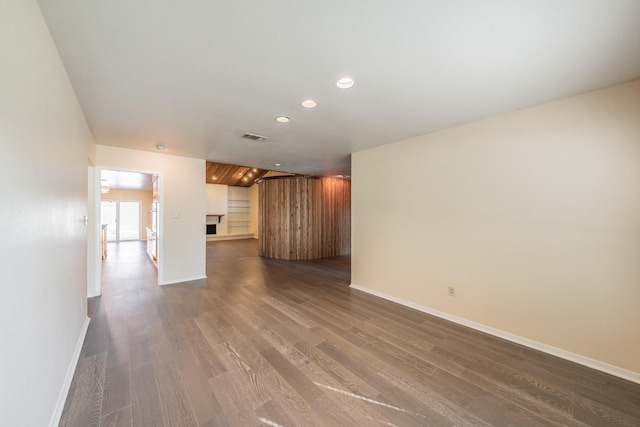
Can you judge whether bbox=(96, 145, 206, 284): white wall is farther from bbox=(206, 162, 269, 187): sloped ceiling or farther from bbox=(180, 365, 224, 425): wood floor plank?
bbox=(206, 162, 269, 187): sloped ceiling

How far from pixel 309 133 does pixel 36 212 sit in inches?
102

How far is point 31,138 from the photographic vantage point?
46.5 inches

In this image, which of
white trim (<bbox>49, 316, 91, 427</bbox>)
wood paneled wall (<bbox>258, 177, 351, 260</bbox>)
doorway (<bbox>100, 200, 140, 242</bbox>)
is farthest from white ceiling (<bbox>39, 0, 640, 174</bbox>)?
doorway (<bbox>100, 200, 140, 242</bbox>)

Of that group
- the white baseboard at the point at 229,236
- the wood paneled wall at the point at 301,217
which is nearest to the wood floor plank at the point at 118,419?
the wood paneled wall at the point at 301,217

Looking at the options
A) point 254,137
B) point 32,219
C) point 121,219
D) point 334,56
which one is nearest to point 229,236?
point 121,219

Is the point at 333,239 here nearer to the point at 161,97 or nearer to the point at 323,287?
the point at 323,287

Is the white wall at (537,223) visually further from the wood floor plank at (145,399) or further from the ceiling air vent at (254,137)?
the wood floor plank at (145,399)

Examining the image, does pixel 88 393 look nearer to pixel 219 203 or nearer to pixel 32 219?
pixel 32 219

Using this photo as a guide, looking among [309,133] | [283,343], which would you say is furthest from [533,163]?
[283,343]

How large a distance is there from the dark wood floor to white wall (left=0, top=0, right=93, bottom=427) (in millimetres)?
482

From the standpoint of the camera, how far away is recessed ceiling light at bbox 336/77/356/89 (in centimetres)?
189

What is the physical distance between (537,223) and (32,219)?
379 cm

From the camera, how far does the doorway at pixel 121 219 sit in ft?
34.4

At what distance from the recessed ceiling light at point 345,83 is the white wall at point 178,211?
3.72 meters
